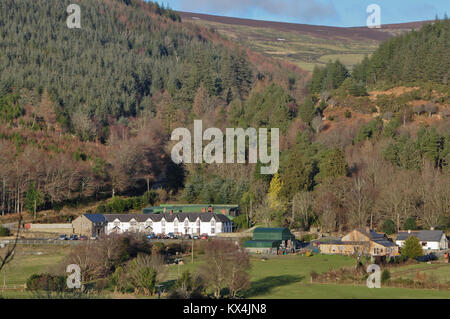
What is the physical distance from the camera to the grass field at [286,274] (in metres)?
43.8

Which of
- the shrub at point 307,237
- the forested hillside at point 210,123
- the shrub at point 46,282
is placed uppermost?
the forested hillside at point 210,123

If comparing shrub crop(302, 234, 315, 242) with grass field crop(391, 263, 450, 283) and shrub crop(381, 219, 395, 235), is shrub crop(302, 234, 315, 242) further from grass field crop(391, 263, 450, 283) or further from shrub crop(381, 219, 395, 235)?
grass field crop(391, 263, 450, 283)

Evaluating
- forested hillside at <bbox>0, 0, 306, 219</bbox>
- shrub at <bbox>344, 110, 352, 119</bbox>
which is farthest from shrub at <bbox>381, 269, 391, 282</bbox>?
shrub at <bbox>344, 110, 352, 119</bbox>

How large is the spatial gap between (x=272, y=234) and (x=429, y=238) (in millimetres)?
15284

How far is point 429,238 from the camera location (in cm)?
6756

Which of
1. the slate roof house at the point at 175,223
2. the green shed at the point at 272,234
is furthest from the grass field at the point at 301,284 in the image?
the slate roof house at the point at 175,223

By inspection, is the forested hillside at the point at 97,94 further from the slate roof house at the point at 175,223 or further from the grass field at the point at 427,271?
the grass field at the point at 427,271

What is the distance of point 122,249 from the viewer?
5850 centimetres

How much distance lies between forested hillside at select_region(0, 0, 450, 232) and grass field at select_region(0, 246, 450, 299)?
1610cm

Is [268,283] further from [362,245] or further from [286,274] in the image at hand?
[362,245]

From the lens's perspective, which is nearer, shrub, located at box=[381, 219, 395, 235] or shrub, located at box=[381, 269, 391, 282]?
shrub, located at box=[381, 269, 391, 282]

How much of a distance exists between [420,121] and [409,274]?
55646mm

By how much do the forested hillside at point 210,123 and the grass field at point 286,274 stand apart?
52.8ft

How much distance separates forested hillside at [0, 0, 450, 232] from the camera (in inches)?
3177
